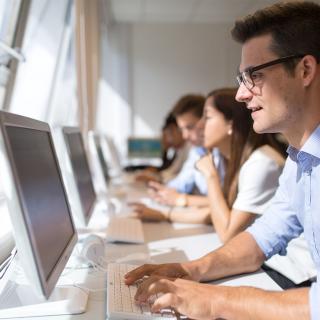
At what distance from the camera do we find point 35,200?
33.1 inches

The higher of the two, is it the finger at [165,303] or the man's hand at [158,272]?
the finger at [165,303]

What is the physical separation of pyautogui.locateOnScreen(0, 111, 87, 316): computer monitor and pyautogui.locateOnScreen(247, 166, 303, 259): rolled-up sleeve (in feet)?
1.91

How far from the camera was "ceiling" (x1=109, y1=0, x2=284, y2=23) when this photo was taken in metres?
5.54

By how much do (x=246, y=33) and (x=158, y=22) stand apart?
5487mm

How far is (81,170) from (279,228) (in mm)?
805

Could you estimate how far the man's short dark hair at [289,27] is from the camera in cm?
109

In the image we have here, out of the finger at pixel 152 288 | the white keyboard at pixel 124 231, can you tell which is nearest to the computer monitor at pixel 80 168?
the white keyboard at pixel 124 231

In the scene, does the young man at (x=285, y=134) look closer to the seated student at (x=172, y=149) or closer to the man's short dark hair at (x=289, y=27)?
the man's short dark hair at (x=289, y=27)

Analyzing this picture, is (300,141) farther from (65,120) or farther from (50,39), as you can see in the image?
(65,120)

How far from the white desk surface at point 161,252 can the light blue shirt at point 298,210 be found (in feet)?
0.40

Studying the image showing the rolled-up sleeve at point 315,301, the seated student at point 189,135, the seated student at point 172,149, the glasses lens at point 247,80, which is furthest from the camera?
Result: the seated student at point 172,149

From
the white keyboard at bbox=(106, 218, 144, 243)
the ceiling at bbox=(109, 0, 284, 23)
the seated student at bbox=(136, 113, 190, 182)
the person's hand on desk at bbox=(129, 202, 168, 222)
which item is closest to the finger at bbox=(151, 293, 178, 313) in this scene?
the white keyboard at bbox=(106, 218, 144, 243)

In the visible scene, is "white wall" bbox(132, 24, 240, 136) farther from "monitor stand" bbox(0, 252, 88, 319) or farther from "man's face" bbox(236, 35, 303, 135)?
"monitor stand" bbox(0, 252, 88, 319)

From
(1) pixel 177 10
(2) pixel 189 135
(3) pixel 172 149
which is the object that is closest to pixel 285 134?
(2) pixel 189 135
